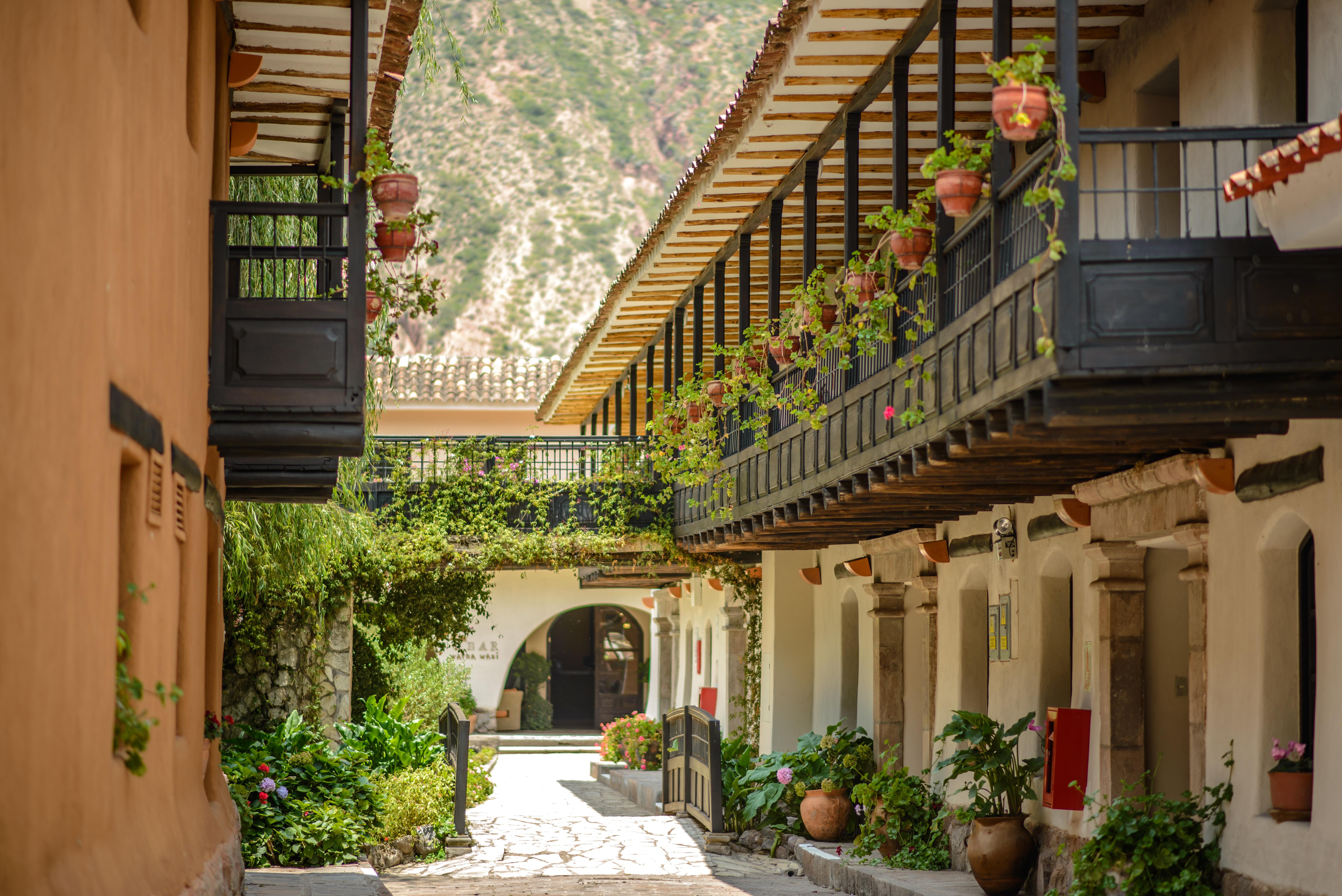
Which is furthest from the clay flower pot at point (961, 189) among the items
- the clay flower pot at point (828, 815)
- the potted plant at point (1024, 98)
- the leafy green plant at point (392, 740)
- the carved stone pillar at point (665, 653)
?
the carved stone pillar at point (665, 653)

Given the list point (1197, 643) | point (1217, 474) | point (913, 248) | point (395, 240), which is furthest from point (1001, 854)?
point (395, 240)

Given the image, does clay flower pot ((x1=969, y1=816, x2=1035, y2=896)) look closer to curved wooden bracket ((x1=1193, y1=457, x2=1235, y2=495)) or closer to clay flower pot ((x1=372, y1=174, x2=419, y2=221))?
curved wooden bracket ((x1=1193, y1=457, x2=1235, y2=495))

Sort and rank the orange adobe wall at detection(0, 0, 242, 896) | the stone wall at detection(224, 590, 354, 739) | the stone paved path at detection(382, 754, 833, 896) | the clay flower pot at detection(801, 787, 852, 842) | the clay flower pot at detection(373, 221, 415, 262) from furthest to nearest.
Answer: the stone wall at detection(224, 590, 354, 739), the clay flower pot at detection(801, 787, 852, 842), the stone paved path at detection(382, 754, 833, 896), the clay flower pot at detection(373, 221, 415, 262), the orange adobe wall at detection(0, 0, 242, 896)

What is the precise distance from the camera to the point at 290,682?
17.2 m

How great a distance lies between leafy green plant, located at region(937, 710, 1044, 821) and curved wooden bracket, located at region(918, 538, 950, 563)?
2.32 m

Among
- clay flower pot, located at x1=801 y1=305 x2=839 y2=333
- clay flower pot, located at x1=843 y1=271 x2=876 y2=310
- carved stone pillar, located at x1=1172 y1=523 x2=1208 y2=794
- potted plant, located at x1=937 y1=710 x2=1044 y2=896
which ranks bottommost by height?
potted plant, located at x1=937 y1=710 x2=1044 y2=896

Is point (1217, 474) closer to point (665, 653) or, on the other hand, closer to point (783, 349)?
point (783, 349)

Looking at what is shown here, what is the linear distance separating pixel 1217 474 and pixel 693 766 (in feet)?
31.2

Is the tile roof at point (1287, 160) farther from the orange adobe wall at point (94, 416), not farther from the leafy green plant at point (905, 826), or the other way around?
the leafy green plant at point (905, 826)

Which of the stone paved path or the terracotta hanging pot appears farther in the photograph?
the stone paved path

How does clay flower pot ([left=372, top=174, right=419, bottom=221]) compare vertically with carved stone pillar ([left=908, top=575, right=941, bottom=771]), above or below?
above

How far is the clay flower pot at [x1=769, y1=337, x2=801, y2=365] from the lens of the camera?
12.2 meters

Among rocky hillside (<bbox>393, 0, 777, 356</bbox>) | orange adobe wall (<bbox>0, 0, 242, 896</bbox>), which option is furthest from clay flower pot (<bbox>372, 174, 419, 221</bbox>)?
rocky hillside (<bbox>393, 0, 777, 356</bbox>)

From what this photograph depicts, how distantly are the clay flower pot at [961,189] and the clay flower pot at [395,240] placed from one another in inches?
123
